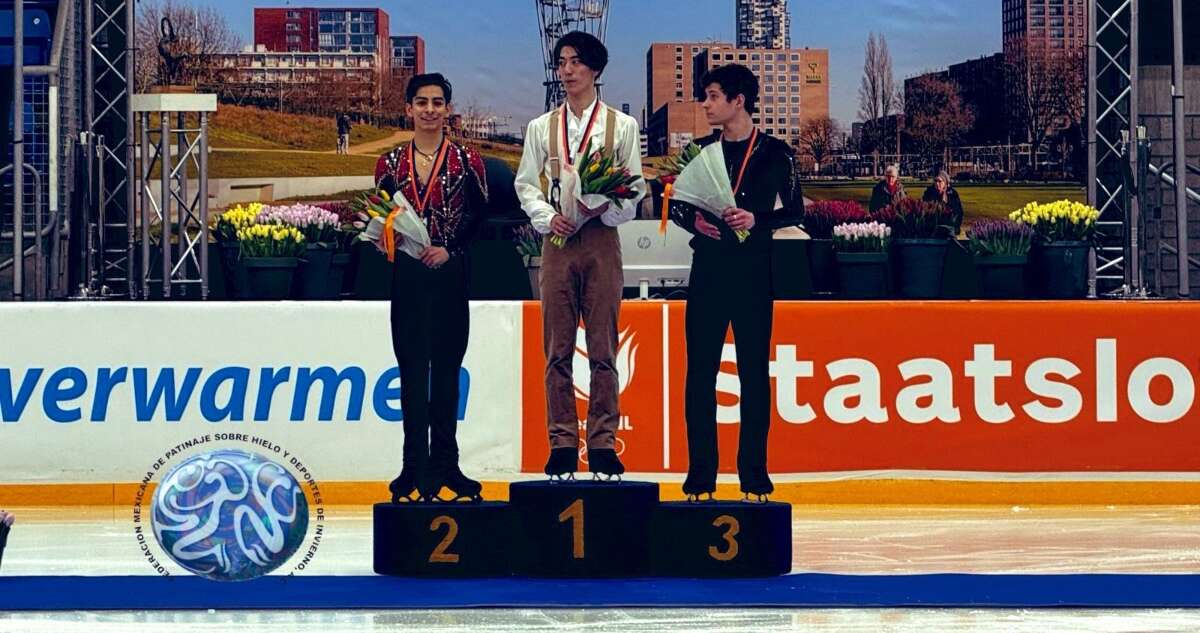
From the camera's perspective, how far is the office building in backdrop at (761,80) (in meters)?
19.1

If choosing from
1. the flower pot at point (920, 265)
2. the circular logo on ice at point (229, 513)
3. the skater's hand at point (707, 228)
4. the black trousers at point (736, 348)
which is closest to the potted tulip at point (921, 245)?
the flower pot at point (920, 265)

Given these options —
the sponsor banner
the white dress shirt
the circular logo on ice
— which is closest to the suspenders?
the white dress shirt

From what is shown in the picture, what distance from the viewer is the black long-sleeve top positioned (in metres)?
8.95

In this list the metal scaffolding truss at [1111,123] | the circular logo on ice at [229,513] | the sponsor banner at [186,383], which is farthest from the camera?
the metal scaffolding truss at [1111,123]

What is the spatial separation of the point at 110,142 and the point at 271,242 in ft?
13.8

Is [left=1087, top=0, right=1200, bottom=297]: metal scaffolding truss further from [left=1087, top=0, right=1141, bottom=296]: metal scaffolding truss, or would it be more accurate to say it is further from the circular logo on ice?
the circular logo on ice

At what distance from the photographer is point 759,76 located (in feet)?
64.5

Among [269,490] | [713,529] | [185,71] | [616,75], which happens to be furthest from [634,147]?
[185,71]

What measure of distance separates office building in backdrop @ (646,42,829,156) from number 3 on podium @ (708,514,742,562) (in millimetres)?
10328

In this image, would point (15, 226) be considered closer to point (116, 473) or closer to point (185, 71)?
point (116, 473)

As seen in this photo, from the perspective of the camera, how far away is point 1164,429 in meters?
11.9

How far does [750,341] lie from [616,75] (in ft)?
36.4

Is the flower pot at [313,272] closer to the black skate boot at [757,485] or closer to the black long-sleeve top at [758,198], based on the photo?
the black long-sleeve top at [758,198]

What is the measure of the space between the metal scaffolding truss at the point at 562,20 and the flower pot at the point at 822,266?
527 centimetres
